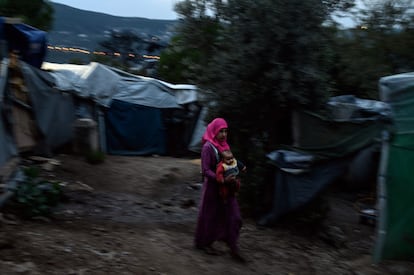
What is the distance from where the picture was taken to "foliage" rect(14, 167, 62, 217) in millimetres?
6704

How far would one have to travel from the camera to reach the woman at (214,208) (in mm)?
6121

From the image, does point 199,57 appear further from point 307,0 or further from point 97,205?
point 97,205

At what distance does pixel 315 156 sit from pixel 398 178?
4.41ft

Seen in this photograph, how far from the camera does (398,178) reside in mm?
6562

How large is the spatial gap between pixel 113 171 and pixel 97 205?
287cm

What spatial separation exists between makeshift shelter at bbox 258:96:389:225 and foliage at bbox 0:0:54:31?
10624 millimetres

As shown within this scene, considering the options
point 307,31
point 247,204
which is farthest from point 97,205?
point 307,31

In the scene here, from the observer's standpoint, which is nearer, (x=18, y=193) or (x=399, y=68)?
(x=18, y=193)

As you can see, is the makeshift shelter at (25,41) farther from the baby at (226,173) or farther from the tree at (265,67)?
the baby at (226,173)

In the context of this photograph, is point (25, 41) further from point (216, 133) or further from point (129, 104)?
point (216, 133)

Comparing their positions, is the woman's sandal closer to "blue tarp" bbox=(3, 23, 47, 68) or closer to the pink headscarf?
the pink headscarf

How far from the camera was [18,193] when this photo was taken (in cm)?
683

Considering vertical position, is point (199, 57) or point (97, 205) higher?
point (199, 57)

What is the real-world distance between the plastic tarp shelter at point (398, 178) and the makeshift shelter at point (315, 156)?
2.82 ft
